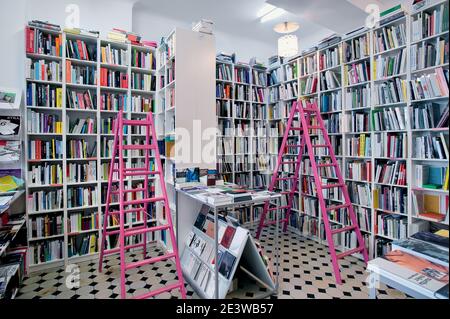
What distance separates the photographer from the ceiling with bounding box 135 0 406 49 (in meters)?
2.95

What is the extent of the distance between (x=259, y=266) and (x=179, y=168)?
1328mm

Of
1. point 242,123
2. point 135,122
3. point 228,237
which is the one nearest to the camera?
point 228,237

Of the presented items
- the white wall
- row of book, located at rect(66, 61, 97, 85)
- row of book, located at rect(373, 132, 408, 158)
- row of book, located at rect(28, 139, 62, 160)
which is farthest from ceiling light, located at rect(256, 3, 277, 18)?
row of book, located at rect(28, 139, 62, 160)

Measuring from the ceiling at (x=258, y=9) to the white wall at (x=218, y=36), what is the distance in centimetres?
9

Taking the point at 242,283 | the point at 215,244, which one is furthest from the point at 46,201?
the point at 242,283

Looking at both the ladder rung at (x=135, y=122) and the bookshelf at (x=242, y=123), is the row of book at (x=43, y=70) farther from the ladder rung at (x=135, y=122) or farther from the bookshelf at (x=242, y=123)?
the bookshelf at (x=242, y=123)

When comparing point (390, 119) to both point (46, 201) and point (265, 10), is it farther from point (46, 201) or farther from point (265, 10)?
point (46, 201)

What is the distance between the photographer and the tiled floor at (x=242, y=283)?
2.31 m

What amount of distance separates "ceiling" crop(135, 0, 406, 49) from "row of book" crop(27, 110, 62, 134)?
2135 mm

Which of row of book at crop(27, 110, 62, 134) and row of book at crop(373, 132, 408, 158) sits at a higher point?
row of book at crop(27, 110, 62, 134)

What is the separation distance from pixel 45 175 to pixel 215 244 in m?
2.34

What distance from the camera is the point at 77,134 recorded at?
3.08 meters

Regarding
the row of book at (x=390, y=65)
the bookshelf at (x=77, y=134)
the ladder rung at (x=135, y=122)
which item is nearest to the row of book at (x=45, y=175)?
the bookshelf at (x=77, y=134)

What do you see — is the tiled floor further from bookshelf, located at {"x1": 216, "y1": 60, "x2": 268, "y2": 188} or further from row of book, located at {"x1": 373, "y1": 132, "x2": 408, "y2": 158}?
bookshelf, located at {"x1": 216, "y1": 60, "x2": 268, "y2": 188}
